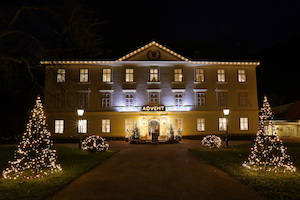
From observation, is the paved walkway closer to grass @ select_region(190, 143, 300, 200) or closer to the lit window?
grass @ select_region(190, 143, 300, 200)

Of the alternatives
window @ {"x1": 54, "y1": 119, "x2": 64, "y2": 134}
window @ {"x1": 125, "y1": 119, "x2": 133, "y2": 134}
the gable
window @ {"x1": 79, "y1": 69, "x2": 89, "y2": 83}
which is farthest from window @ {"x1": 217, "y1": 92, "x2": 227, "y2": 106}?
window @ {"x1": 54, "y1": 119, "x2": 64, "y2": 134}

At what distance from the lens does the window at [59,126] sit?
3020 cm

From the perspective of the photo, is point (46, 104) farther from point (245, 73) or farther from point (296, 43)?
point (296, 43)

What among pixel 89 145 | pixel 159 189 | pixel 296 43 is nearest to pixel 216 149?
pixel 89 145

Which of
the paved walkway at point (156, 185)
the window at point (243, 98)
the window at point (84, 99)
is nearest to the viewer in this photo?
the paved walkway at point (156, 185)

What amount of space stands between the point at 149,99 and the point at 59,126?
11054 mm

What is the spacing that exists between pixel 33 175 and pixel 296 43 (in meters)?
57.7

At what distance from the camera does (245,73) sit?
31.9 metres

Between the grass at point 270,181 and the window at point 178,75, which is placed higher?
the window at point 178,75

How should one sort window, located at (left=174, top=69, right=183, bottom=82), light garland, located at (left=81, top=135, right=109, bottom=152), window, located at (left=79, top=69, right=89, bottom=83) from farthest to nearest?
window, located at (left=174, top=69, right=183, bottom=82) → window, located at (left=79, top=69, right=89, bottom=83) → light garland, located at (left=81, top=135, right=109, bottom=152)

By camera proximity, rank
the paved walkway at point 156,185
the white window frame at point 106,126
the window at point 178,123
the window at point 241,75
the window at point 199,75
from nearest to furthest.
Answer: the paved walkway at point 156,185, the white window frame at point 106,126, the window at point 178,123, the window at point 199,75, the window at point 241,75

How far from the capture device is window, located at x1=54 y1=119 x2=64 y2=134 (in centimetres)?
3020

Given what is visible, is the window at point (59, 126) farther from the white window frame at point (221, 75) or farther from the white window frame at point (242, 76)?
the white window frame at point (242, 76)

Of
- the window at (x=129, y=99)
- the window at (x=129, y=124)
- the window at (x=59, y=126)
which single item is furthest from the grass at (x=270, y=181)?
the window at (x=59, y=126)
